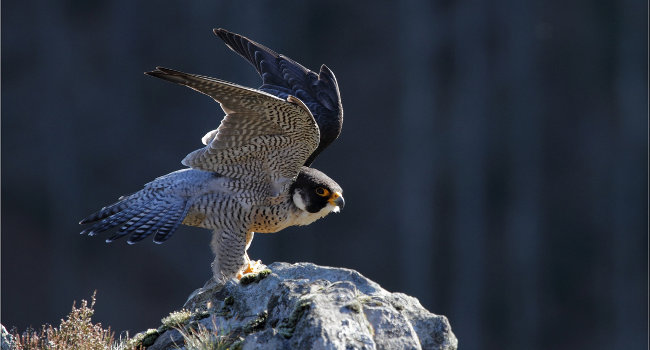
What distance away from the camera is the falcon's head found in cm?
624

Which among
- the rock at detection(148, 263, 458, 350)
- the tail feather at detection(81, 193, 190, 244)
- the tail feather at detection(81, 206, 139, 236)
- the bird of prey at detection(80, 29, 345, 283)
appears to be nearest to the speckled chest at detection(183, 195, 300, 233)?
the bird of prey at detection(80, 29, 345, 283)

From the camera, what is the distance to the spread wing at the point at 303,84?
685 centimetres

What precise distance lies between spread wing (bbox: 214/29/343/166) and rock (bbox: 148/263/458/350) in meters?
1.82

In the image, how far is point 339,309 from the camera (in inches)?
169

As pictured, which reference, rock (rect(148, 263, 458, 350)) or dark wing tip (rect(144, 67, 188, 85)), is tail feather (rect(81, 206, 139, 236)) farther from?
dark wing tip (rect(144, 67, 188, 85))

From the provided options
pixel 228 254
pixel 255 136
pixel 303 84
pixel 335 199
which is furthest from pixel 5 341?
pixel 303 84

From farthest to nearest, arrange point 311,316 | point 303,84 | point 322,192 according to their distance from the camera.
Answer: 1. point 303,84
2. point 322,192
3. point 311,316

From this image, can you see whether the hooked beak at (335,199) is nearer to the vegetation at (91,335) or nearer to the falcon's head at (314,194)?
the falcon's head at (314,194)

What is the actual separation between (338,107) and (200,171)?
1.29 meters

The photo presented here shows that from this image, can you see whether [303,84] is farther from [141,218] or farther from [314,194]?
[141,218]

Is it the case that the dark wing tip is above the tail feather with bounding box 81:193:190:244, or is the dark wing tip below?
above

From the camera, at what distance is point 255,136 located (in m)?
5.92

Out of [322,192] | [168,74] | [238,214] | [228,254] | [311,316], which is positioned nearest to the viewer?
A: [311,316]

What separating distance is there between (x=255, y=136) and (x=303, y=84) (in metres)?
1.39
